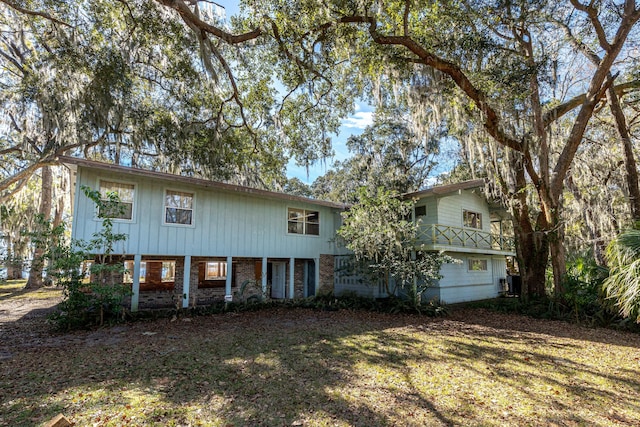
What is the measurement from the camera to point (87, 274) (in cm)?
795

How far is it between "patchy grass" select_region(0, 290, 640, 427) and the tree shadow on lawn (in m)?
0.02

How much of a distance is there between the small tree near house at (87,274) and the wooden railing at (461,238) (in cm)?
975

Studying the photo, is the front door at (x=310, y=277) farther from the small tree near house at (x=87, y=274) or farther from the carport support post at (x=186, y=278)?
the small tree near house at (x=87, y=274)

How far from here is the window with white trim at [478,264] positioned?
14.5 metres


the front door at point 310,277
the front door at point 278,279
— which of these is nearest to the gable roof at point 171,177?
the front door at point 310,277

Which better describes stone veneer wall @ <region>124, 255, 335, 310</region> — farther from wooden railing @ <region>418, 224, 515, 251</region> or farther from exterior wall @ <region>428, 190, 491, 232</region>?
exterior wall @ <region>428, 190, 491, 232</region>

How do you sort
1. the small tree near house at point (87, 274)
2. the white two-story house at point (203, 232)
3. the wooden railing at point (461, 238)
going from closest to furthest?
the small tree near house at point (87, 274) → the white two-story house at point (203, 232) → the wooden railing at point (461, 238)

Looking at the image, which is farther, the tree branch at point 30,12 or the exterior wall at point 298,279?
the exterior wall at point 298,279

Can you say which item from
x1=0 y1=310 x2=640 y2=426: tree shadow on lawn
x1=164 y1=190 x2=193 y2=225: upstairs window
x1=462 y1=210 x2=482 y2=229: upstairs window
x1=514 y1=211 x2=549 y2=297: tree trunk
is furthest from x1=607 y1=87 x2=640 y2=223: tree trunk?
x1=164 y1=190 x2=193 y2=225: upstairs window

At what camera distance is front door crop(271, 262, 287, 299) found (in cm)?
1385

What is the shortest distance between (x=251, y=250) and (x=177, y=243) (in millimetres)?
2549

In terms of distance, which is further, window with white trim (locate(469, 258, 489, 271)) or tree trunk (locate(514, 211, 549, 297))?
window with white trim (locate(469, 258, 489, 271))

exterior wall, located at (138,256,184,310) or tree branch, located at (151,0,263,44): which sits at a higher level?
tree branch, located at (151,0,263,44)

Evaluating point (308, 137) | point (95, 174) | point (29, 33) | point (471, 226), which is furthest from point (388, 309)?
point (29, 33)
